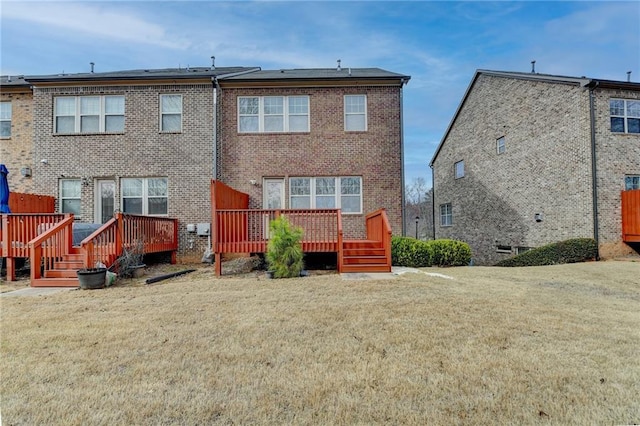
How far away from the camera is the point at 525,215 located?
1490cm

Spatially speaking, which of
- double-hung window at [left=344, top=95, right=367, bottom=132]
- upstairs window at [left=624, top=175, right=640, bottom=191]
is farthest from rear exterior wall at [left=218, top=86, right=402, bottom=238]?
upstairs window at [left=624, top=175, right=640, bottom=191]

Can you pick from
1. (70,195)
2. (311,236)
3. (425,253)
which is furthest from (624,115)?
(70,195)

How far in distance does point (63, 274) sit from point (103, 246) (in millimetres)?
1009

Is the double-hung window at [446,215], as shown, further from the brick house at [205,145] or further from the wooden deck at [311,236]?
the wooden deck at [311,236]

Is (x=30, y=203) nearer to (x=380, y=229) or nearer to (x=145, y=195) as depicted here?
(x=145, y=195)

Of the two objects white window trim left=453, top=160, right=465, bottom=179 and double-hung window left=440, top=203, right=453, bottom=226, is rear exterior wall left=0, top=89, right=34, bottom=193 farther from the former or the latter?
Result: double-hung window left=440, top=203, right=453, bottom=226

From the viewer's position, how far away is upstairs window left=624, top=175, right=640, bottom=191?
12.5m

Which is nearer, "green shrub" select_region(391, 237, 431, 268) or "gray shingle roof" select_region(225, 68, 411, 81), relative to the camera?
"green shrub" select_region(391, 237, 431, 268)

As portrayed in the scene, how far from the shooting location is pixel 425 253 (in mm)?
10609

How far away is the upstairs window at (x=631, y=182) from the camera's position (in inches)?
492

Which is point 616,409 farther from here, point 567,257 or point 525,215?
point 525,215

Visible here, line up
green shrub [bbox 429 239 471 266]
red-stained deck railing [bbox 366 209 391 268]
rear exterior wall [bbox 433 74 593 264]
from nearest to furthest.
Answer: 1. red-stained deck railing [bbox 366 209 391 268]
2. green shrub [bbox 429 239 471 266]
3. rear exterior wall [bbox 433 74 593 264]

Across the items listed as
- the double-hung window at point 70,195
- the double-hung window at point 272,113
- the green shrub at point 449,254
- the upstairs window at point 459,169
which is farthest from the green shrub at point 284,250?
the upstairs window at point 459,169

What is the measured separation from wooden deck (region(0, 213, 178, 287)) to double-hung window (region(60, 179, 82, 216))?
128 inches
